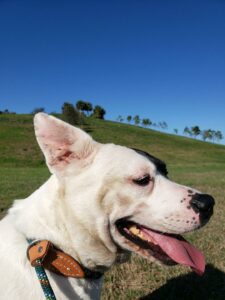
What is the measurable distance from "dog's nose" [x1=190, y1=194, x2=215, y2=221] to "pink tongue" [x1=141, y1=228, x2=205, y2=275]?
32 cm

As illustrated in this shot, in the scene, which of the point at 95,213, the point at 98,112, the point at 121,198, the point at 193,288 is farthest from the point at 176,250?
the point at 98,112

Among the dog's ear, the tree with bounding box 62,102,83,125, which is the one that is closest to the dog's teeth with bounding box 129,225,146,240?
the dog's ear

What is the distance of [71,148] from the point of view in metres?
3.37

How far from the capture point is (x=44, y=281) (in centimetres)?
283

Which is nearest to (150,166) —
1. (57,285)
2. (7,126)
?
(57,285)

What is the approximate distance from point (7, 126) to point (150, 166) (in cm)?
Result: 6200

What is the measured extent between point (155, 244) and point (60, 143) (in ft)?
3.75

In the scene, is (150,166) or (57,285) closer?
(57,285)

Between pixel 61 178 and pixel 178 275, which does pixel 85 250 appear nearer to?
pixel 61 178

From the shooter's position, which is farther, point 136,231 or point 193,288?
point 193,288

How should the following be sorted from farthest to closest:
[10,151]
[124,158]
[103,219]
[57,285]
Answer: [10,151], [124,158], [103,219], [57,285]

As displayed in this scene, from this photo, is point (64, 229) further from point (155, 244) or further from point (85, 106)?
point (85, 106)

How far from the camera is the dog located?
3.09 meters

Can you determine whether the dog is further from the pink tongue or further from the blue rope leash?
the blue rope leash
